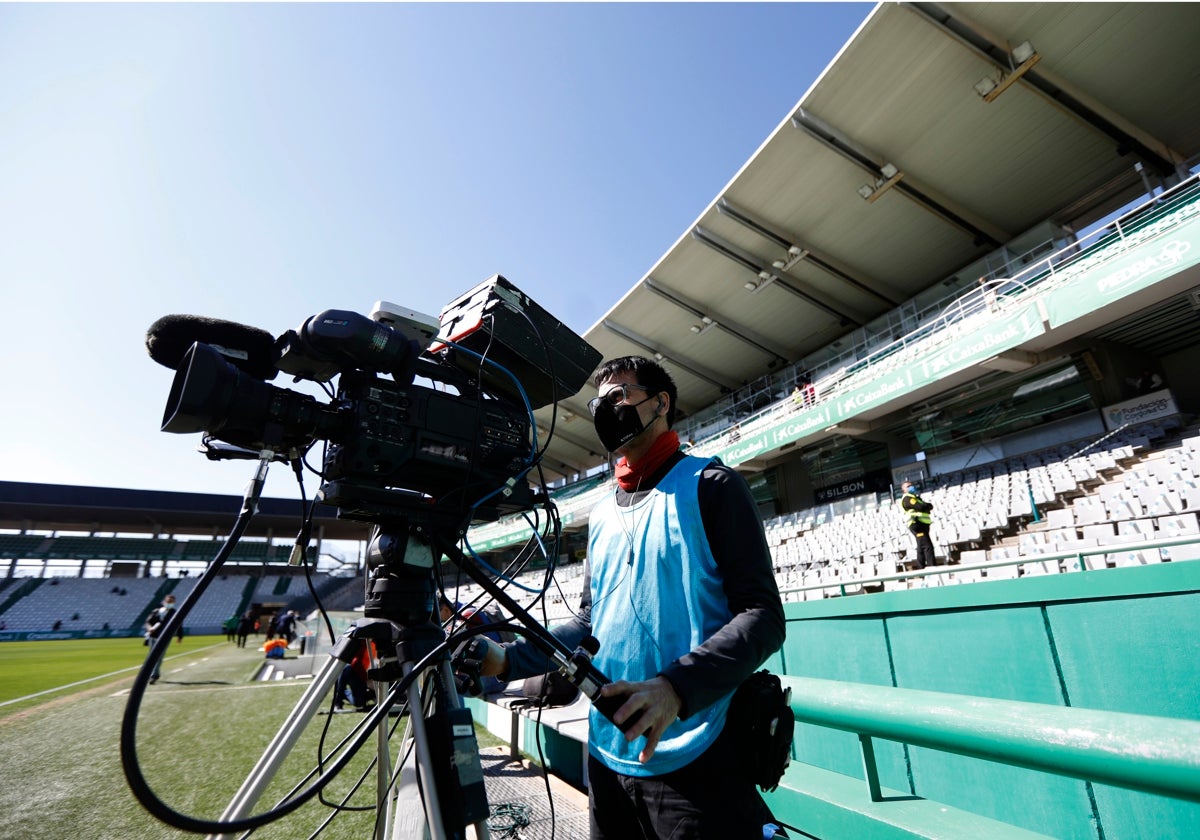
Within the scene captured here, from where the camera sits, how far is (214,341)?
1.13m

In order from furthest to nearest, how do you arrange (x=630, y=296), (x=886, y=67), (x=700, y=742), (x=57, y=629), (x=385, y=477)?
(x=57, y=629) < (x=630, y=296) < (x=886, y=67) < (x=385, y=477) < (x=700, y=742)

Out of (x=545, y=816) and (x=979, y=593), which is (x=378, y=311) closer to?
(x=545, y=816)

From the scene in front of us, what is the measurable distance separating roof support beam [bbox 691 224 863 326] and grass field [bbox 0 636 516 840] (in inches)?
463

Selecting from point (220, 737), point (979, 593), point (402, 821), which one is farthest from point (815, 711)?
point (220, 737)

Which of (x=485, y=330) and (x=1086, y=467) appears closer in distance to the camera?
(x=485, y=330)

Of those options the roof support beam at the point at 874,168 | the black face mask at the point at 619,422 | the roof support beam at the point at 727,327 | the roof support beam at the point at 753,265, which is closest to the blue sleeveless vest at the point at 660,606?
the black face mask at the point at 619,422

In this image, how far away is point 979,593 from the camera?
3.02 meters

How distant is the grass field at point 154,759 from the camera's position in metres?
2.89

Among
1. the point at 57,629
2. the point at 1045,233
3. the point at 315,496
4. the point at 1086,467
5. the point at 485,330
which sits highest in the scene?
the point at 1045,233

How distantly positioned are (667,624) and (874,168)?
12.5m

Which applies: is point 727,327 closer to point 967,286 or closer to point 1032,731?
point 967,286

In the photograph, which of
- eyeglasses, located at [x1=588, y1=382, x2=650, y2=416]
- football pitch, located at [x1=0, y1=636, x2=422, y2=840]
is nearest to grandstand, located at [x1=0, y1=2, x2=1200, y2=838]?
eyeglasses, located at [x1=588, y1=382, x2=650, y2=416]

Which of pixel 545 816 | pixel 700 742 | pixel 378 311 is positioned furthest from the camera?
pixel 545 816

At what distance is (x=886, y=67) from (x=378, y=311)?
447 inches
